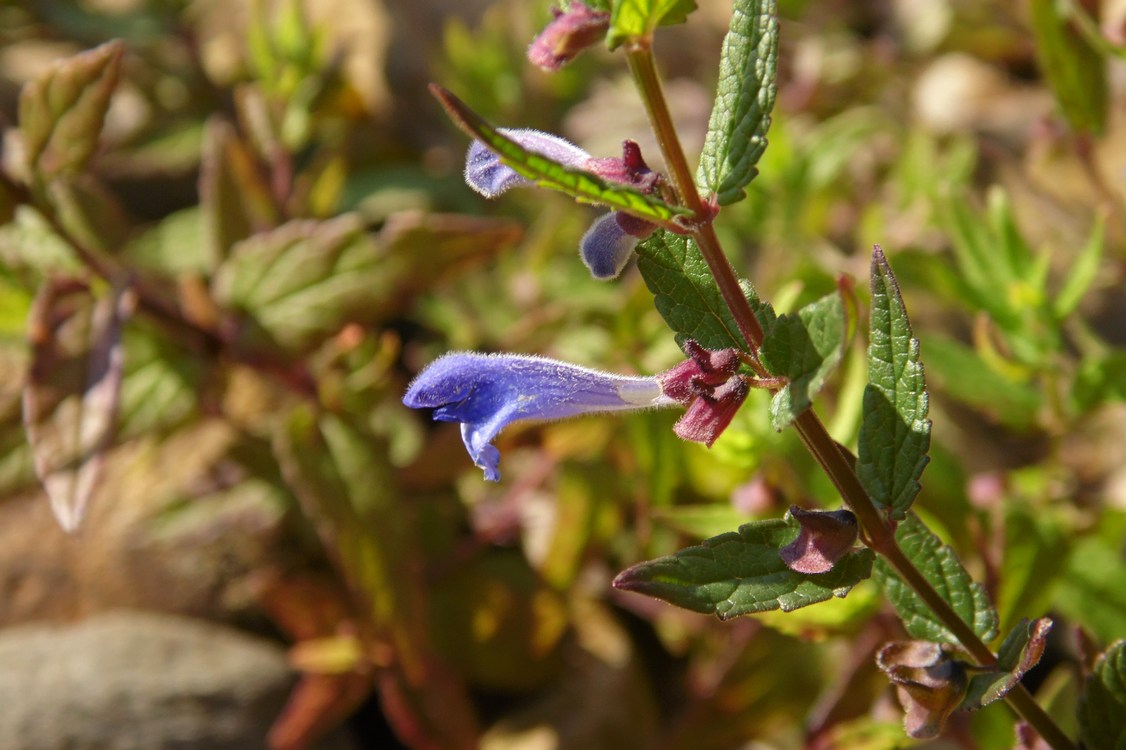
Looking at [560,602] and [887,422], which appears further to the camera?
[560,602]

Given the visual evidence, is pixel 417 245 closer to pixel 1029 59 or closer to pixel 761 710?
pixel 761 710

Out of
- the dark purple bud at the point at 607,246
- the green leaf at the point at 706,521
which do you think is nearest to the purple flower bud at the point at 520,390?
the dark purple bud at the point at 607,246

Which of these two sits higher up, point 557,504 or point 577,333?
point 577,333

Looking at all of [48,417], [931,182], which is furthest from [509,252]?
[48,417]

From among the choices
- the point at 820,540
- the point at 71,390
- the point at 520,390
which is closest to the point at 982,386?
the point at 820,540

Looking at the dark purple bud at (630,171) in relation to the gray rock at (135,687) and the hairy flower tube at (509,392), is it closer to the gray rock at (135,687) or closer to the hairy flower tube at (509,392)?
the hairy flower tube at (509,392)

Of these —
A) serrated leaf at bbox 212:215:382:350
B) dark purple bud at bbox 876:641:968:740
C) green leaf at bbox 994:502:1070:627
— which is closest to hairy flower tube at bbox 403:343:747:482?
dark purple bud at bbox 876:641:968:740

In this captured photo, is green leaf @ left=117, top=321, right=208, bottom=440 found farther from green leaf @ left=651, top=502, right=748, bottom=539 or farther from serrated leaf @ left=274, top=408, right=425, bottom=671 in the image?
green leaf @ left=651, top=502, right=748, bottom=539
